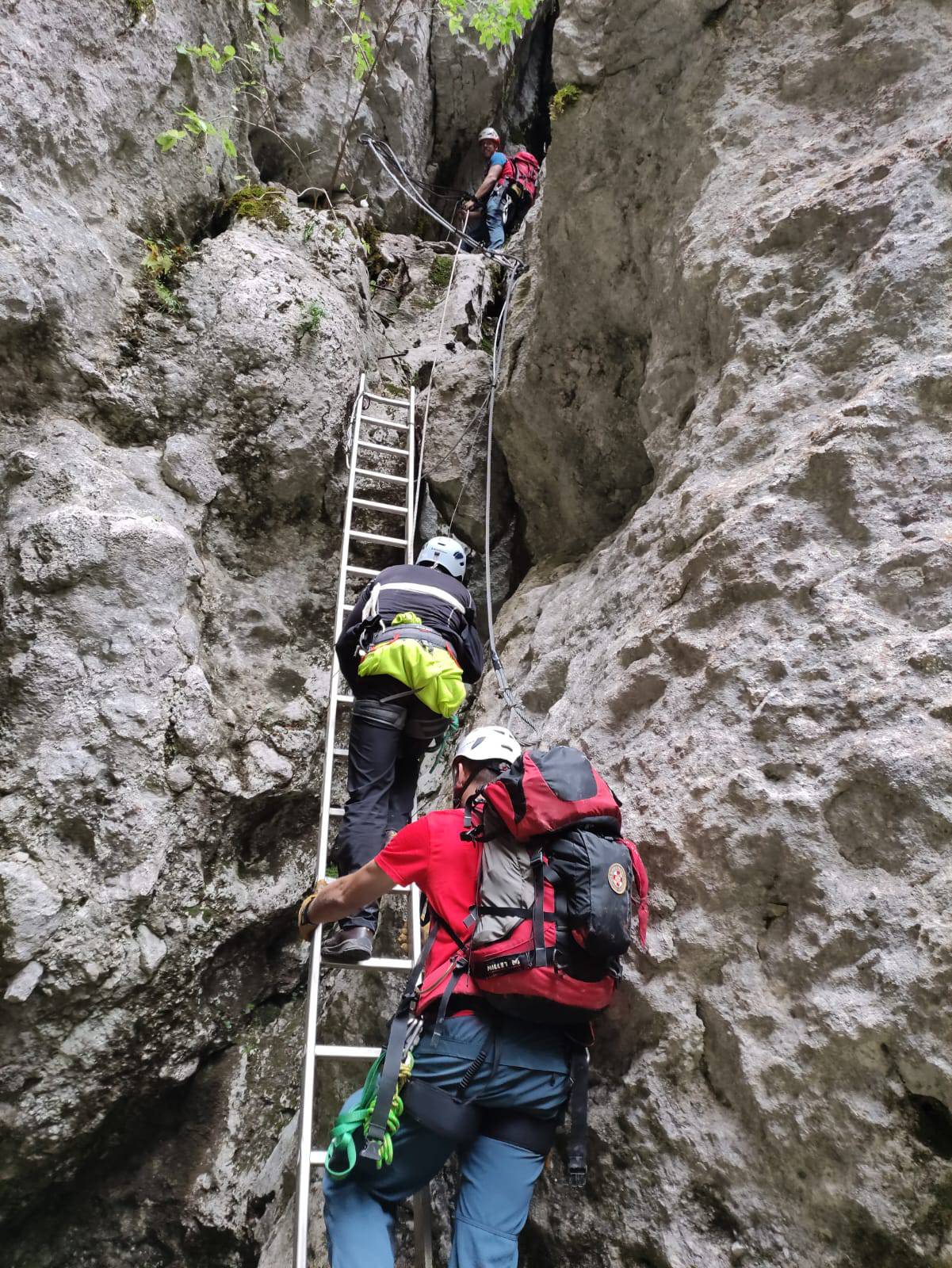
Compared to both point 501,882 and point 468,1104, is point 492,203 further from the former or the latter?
point 468,1104

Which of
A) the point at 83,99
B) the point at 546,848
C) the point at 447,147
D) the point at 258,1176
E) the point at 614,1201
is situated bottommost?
the point at 258,1176

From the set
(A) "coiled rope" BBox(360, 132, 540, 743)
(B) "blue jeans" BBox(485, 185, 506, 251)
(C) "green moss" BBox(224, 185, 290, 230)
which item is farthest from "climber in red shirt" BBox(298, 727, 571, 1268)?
(B) "blue jeans" BBox(485, 185, 506, 251)

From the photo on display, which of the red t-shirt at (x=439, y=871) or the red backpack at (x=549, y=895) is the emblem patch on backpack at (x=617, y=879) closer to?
the red backpack at (x=549, y=895)

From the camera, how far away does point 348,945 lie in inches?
142

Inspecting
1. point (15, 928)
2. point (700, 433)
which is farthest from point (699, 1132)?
point (15, 928)

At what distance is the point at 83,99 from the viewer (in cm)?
514

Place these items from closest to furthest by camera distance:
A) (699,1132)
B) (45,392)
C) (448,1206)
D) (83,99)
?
(699,1132), (448,1206), (45,392), (83,99)

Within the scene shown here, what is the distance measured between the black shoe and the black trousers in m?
0.07

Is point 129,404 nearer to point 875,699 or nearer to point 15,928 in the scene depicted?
point 15,928

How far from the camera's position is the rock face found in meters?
2.29

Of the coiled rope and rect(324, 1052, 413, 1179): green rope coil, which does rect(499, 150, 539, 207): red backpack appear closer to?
the coiled rope

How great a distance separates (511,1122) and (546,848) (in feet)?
2.86

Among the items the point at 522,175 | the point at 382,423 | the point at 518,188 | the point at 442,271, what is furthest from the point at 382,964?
the point at 522,175

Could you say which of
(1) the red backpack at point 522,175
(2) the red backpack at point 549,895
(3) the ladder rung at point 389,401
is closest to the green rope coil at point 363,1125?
(2) the red backpack at point 549,895
